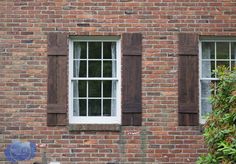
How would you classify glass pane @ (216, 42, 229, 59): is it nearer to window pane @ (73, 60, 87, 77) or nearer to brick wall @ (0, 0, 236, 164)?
brick wall @ (0, 0, 236, 164)

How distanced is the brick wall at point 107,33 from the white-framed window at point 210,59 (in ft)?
0.93

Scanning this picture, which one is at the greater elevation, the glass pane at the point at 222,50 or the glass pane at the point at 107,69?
the glass pane at the point at 222,50

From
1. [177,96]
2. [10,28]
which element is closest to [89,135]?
[177,96]

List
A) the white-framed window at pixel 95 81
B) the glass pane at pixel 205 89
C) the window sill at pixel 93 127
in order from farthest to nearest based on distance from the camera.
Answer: the glass pane at pixel 205 89, the white-framed window at pixel 95 81, the window sill at pixel 93 127

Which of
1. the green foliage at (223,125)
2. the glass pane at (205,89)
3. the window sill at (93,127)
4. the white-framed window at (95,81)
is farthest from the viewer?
the glass pane at (205,89)

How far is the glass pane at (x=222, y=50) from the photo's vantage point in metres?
11.4

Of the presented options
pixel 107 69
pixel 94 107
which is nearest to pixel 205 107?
pixel 107 69

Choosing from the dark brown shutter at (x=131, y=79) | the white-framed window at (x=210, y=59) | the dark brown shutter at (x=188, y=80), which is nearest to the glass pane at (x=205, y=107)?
the white-framed window at (x=210, y=59)

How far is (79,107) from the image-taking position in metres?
11.3

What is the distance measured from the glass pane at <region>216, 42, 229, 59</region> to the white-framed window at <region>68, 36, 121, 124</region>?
198cm

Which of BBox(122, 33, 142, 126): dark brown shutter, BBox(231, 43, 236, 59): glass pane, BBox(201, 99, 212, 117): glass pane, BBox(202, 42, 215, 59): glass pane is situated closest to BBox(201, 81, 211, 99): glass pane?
BBox(201, 99, 212, 117): glass pane

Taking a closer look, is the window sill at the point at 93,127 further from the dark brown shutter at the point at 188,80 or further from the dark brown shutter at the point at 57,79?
the dark brown shutter at the point at 188,80

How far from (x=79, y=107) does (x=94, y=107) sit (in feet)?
0.97

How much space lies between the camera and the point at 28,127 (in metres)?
11.1
